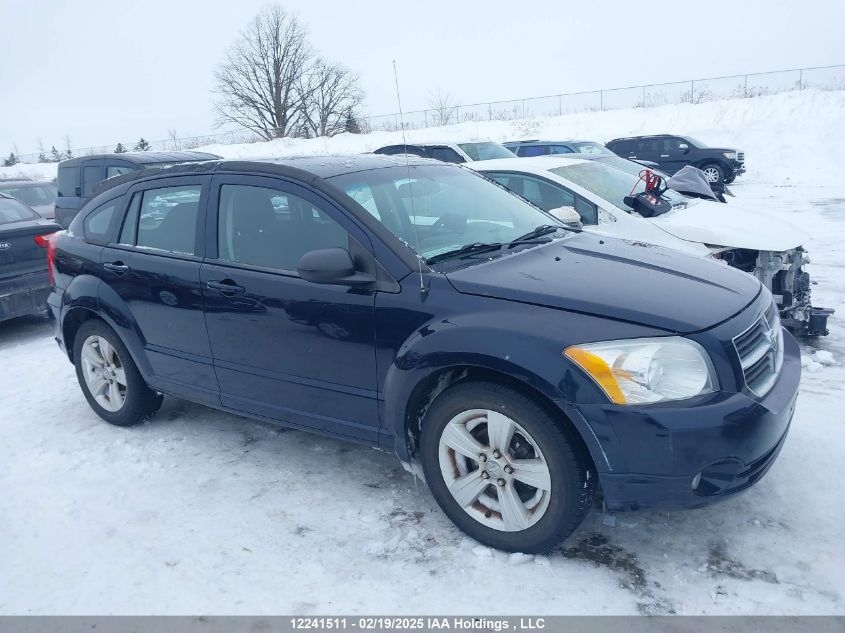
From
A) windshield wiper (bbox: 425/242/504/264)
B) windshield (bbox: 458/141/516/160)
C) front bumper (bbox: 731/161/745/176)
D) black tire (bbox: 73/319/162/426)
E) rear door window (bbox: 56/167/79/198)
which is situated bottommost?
front bumper (bbox: 731/161/745/176)

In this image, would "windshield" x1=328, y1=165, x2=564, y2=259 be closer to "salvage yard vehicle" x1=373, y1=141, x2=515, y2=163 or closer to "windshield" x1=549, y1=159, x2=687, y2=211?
"windshield" x1=549, y1=159, x2=687, y2=211

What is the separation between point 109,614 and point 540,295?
2184mm

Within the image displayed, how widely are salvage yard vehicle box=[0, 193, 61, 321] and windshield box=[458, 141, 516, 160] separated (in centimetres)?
869

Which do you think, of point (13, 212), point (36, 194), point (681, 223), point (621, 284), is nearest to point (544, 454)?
point (621, 284)

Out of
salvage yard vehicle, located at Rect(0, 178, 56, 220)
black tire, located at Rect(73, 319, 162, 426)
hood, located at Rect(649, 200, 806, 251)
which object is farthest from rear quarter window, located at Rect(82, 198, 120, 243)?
salvage yard vehicle, located at Rect(0, 178, 56, 220)

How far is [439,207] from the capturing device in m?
3.82

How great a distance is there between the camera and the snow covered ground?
8.90ft

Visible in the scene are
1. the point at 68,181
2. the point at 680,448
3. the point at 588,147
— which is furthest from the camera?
the point at 588,147

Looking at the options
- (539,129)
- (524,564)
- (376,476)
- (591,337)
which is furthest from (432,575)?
(539,129)

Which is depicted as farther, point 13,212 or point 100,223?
point 13,212

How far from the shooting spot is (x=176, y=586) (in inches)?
113

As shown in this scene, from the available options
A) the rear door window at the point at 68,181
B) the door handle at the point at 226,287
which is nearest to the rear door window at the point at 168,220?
the door handle at the point at 226,287

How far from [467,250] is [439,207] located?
511 mm

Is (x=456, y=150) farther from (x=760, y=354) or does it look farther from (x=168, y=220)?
(x=760, y=354)
